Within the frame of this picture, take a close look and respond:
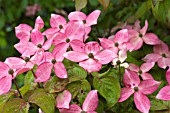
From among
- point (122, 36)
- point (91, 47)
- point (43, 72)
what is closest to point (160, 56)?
point (122, 36)

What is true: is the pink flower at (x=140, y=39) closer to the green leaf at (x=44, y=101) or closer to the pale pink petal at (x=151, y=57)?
the pale pink petal at (x=151, y=57)

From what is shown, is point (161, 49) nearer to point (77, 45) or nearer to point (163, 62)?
point (163, 62)

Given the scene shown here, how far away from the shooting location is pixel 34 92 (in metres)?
0.81

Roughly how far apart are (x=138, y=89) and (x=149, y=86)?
0.08 feet

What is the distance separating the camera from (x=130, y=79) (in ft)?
2.80

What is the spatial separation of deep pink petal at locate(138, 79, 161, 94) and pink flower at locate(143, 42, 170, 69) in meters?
0.15

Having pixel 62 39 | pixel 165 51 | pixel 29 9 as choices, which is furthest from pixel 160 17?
pixel 29 9

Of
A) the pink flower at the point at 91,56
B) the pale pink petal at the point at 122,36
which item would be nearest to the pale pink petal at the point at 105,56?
the pink flower at the point at 91,56

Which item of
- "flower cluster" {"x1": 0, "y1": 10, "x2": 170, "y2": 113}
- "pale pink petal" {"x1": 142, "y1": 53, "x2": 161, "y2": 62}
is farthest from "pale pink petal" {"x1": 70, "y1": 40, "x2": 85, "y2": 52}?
"pale pink petal" {"x1": 142, "y1": 53, "x2": 161, "y2": 62}

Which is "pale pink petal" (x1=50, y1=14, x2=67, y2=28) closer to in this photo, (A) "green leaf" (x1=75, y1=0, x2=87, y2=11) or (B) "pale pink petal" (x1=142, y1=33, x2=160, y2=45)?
(A) "green leaf" (x1=75, y1=0, x2=87, y2=11)

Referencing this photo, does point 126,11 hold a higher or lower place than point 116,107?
higher

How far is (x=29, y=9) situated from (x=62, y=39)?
131 centimetres

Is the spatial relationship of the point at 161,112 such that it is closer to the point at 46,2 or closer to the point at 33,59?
the point at 33,59

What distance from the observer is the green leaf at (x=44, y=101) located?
77cm
